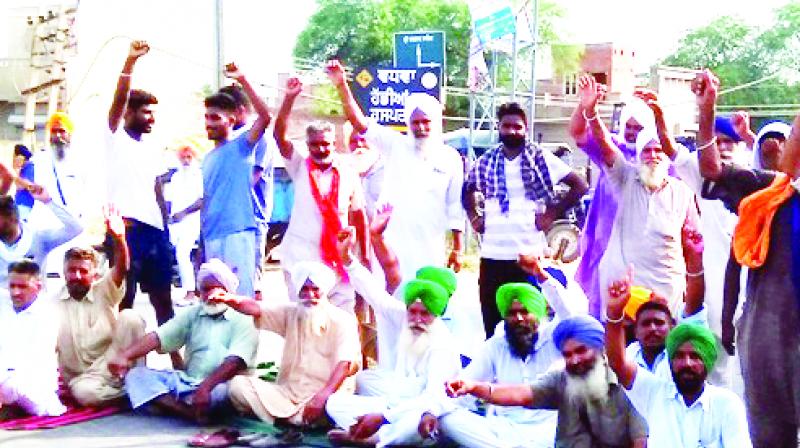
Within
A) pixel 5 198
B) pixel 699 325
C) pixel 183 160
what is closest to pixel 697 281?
pixel 699 325

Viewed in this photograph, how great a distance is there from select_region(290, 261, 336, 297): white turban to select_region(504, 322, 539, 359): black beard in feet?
4.14

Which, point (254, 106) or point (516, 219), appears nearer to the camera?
point (516, 219)

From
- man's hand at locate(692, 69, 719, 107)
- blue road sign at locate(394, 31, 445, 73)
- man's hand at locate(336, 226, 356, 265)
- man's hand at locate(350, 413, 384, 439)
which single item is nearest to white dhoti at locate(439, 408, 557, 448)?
man's hand at locate(350, 413, 384, 439)

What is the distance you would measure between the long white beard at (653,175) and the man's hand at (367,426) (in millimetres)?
1929

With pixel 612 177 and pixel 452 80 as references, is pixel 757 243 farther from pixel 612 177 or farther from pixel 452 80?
pixel 452 80

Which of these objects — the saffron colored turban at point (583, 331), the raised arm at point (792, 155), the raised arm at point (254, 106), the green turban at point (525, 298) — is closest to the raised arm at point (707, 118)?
the raised arm at point (792, 155)

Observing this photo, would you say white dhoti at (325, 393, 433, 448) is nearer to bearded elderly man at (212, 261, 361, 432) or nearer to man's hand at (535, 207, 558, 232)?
bearded elderly man at (212, 261, 361, 432)

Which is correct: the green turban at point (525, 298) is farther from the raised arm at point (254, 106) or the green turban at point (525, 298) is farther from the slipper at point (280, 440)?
the raised arm at point (254, 106)

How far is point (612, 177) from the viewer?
21.5ft

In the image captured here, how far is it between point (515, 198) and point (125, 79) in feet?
8.23

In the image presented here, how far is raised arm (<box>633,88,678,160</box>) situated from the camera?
5844 millimetres

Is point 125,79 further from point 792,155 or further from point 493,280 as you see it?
point 792,155

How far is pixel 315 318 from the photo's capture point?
686 centimetres

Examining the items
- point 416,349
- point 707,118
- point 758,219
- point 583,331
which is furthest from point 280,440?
point 758,219
